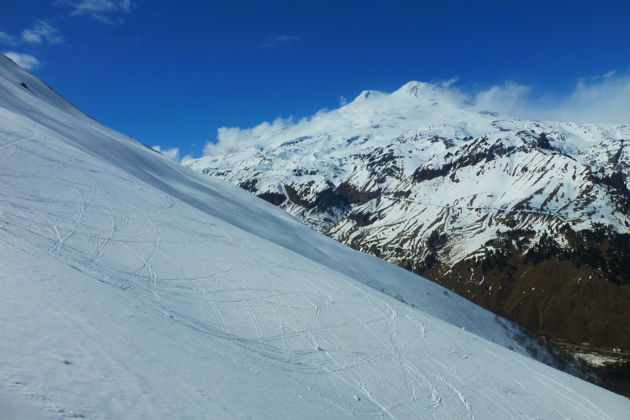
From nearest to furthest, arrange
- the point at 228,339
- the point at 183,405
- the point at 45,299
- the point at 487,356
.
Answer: the point at 183,405, the point at 45,299, the point at 228,339, the point at 487,356

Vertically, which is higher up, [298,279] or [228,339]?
[298,279]

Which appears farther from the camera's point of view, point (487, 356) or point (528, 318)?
point (528, 318)

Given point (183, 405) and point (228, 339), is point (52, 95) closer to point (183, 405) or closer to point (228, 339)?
point (228, 339)

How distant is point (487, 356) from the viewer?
28.5 metres

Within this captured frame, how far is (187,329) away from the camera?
719 inches

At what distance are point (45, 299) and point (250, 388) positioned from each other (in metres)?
8.34

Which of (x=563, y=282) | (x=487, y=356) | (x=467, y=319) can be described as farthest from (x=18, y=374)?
(x=563, y=282)

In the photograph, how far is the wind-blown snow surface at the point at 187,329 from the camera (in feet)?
38.3

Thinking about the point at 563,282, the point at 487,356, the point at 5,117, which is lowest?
the point at 487,356

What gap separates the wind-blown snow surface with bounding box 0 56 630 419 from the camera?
38.3 feet

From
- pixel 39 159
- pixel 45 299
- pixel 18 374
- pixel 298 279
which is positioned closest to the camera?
pixel 18 374

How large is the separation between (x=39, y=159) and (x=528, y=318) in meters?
206

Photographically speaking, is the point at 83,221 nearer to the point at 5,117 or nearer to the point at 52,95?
the point at 5,117

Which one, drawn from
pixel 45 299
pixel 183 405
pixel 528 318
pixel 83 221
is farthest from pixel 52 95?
pixel 528 318
